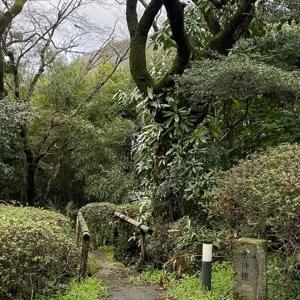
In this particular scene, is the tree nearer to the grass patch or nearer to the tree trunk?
the tree trunk

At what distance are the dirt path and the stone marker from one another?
1.18m

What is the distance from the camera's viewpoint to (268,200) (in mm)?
3258

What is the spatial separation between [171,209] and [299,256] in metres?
3.06

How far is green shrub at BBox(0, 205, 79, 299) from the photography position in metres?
3.27

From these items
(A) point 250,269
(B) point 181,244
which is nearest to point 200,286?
(B) point 181,244

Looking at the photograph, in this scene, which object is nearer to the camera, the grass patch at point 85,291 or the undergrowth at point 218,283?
the undergrowth at point 218,283

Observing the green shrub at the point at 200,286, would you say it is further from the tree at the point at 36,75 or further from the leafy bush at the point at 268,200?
the tree at the point at 36,75

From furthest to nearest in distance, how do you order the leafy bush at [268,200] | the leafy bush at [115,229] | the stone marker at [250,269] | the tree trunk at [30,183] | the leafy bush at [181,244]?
the tree trunk at [30,183]
the leafy bush at [115,229]
the leafy bush at [181,244]
the stone marker at [250,269]
the leafy bush at [268,200]

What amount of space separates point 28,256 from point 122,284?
2.15m

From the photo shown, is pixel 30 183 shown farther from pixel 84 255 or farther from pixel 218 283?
pixel 218 283

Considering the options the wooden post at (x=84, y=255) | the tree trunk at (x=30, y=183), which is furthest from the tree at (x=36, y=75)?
the wooden post at (x=84, y=255)

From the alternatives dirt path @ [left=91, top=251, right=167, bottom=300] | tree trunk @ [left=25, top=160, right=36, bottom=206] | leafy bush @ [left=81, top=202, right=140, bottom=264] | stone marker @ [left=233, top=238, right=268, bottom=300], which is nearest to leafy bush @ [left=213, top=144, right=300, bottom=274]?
stone marker @ [left=233, top=238, right=268, bottom=300]

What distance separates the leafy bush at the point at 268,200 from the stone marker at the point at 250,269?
0.16m

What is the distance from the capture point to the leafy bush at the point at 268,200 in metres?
3.14
